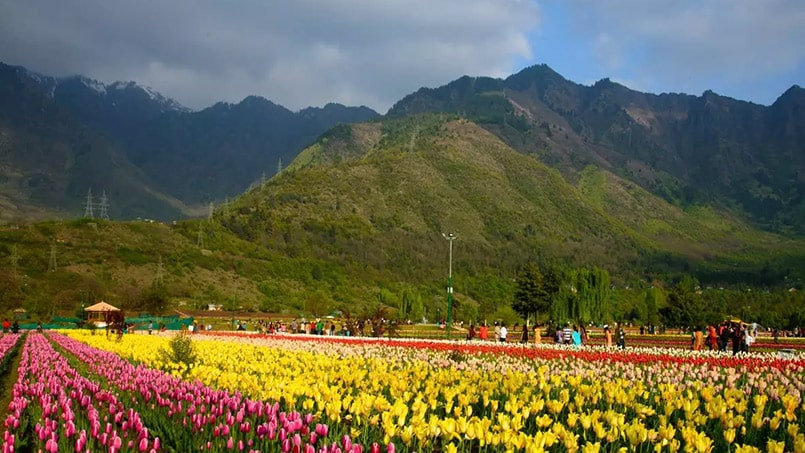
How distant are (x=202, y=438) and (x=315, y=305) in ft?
270

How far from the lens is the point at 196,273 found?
99812 mm

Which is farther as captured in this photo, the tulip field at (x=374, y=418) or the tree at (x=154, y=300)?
the tree at (x=154, y=300)

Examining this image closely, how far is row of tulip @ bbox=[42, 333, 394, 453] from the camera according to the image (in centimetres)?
541

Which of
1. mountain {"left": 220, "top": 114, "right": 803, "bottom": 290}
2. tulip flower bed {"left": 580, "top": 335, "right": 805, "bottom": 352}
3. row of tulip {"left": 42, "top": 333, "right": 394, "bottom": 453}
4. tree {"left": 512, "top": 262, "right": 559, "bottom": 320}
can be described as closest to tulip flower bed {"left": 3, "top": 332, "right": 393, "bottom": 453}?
row of tulip {"left": 42, "top": 333, "right": 394, "bottom": 453}

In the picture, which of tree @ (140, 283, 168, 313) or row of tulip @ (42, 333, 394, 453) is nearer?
row of tulip @ (42, 333, 394, 453)

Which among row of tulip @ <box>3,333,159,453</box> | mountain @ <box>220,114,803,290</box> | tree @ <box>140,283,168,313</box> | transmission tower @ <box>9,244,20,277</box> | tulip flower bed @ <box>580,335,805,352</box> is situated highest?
mountain @ <box>220,114,803,290</box>

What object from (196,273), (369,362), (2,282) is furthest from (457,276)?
(369,362)

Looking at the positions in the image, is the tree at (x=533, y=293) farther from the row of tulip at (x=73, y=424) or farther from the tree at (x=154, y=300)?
the row of tulip at (x=73, y=424)

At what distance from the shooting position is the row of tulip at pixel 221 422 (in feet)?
17.7

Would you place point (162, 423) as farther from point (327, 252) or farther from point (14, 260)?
point (327, 252)

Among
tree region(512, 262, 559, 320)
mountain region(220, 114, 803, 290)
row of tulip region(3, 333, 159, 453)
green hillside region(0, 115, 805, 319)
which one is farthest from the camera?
mountain region(220, 114, 803, 290)

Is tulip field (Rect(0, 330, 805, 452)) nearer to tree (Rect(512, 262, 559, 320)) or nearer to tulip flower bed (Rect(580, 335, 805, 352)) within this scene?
tulip flower bed (Rect(580, 335, 805, 352))

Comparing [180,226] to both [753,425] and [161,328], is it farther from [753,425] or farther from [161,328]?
[753,425]

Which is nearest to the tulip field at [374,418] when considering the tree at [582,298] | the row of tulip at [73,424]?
the row of tulip at [73,424]
